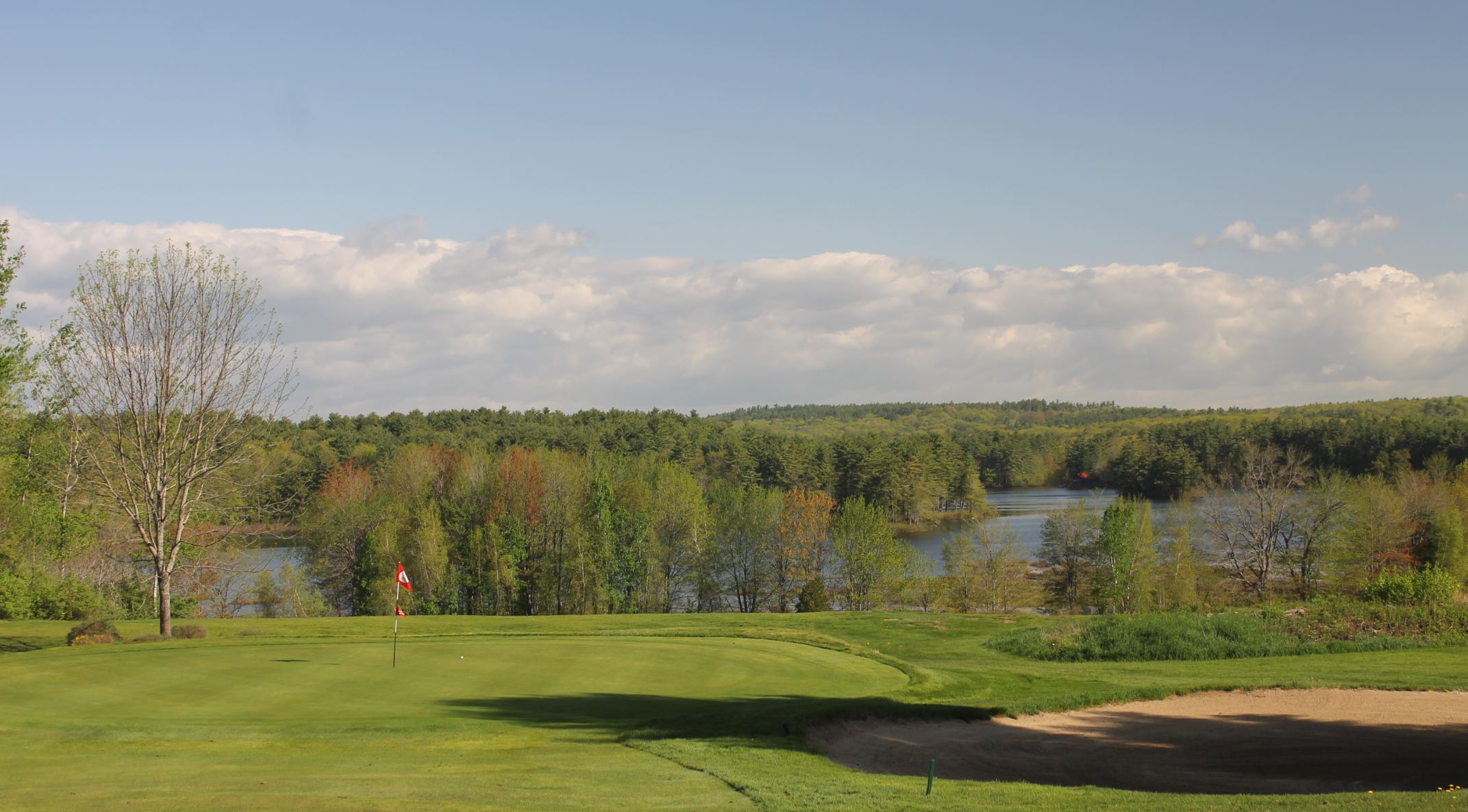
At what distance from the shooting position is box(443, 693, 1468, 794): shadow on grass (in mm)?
14867

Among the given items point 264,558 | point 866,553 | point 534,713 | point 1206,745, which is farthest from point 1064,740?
point 264,558

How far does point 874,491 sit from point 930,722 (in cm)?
8592

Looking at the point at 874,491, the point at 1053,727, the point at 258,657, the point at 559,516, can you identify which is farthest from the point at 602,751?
the point at 874,491

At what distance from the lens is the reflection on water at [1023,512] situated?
261ft

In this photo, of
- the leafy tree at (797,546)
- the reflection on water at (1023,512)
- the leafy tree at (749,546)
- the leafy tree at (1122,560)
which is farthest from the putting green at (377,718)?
the reflection on water at (1023,512)

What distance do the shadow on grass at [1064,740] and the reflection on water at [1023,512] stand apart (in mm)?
47447

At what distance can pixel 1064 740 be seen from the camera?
17.5 metres

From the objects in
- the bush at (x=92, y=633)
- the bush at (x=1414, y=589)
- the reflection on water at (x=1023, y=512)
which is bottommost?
the reflection on water at (x=1023, y=512)

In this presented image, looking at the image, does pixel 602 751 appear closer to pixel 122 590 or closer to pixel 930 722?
pixel 930 722

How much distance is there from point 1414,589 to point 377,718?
3445cm

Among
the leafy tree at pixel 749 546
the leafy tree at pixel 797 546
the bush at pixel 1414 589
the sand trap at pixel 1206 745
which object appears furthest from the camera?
the leafy tree at pixel 749 546

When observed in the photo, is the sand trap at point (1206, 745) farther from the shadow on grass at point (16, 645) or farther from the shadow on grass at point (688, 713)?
the shadow on grass at point (16, 645)

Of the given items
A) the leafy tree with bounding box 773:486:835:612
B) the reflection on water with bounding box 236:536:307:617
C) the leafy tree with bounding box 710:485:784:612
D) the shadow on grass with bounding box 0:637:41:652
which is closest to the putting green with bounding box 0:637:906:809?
the shadow on grass with bounding box 0:637:41:652

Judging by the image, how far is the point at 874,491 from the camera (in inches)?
4090
